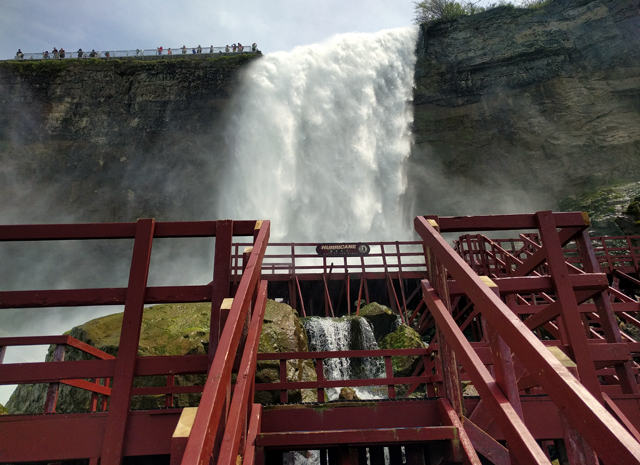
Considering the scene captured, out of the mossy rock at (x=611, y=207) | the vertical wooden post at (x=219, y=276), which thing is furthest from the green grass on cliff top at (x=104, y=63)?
the vertical wooden post at (x=219, y=276)

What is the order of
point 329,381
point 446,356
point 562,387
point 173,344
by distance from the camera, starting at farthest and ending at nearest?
point 173,344 → point 329,381 → point 446,356 → point 562,387

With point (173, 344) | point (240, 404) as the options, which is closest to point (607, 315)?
point (240, 404)

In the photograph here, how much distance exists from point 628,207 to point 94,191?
3416cm

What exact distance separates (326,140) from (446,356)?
27.0 metres

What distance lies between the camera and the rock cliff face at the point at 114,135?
31000mm

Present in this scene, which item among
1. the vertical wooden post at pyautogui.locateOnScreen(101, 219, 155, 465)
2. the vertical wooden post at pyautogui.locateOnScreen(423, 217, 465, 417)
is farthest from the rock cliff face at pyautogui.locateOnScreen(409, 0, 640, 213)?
the vertical wooden post at pyautogui.locateOnScreen(101, 219, 155, 465)

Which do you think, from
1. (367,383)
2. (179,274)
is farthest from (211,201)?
(367,383)

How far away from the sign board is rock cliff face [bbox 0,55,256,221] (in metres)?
16.2

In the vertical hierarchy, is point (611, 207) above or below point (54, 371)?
above

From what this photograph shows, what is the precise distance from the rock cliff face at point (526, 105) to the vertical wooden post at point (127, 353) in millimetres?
27970

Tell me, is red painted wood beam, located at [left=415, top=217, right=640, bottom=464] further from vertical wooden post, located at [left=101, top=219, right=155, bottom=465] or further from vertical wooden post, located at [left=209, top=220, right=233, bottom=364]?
vertical wooden post, located at [left=101, top=219, right=155, bottom=465]

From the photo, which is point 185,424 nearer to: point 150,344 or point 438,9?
point 150,344

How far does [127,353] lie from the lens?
300 cm

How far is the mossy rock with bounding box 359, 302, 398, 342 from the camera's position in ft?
48.6
